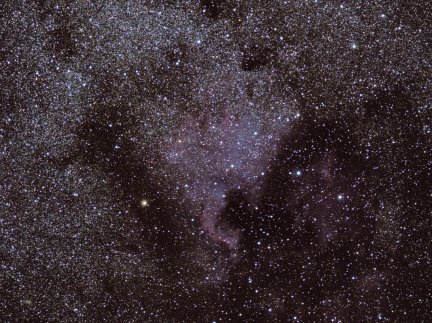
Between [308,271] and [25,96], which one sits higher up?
[25,96]

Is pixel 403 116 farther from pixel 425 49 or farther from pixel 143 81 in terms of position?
pixel 143 81

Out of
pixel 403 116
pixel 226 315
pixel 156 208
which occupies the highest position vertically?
pixel 403 116

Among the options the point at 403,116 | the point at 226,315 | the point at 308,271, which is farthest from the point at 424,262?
the point at 226,315

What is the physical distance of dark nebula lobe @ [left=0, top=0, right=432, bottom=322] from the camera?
2.28 m

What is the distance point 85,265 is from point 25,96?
4.53 ft

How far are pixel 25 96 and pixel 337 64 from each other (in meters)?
2.35

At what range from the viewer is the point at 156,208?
2.42 metres

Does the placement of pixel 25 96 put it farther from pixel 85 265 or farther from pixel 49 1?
pixel 85 265

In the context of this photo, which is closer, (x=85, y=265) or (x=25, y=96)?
(x=25, y=96)

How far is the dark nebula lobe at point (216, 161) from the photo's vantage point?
2277 millimetres

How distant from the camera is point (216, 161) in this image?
2.38m

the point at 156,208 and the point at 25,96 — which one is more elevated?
the point at 25,96

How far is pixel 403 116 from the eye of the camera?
7.84 ft

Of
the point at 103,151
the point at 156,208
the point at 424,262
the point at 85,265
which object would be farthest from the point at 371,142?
the point at 85,265
